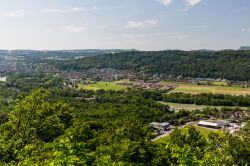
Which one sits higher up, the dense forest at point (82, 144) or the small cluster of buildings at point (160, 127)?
the dense forest at point (82, 144)

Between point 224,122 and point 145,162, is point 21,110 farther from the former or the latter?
point 224,122

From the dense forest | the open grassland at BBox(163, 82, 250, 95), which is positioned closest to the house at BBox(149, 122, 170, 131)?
the dense forest

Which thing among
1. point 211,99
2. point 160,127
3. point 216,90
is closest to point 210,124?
point 160,127

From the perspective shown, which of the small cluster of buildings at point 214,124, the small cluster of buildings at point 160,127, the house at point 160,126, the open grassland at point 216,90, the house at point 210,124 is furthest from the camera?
the open grassland at point 216,90

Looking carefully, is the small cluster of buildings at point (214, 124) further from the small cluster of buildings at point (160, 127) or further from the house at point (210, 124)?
the small cluster of buildings at point (160, 127)

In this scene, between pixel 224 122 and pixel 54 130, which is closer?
pixel 54 130

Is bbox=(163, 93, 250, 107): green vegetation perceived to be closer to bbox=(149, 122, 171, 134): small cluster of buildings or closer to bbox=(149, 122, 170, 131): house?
bbox=(149, 122, 171, 134): small cluster of buildings

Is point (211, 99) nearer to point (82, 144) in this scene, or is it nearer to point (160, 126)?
point (160, 126)

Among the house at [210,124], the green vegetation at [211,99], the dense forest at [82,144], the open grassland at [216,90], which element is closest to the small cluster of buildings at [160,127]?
the house at [210,124]

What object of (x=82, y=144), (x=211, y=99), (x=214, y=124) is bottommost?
(x=214, y=124)

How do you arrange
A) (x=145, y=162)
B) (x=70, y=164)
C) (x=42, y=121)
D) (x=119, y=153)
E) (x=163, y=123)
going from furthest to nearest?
(x=163, y=123), (x=42, y=121), (x=145, y=162), (x=119, y=153), (x=70, y=164)

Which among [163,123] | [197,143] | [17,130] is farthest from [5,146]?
[163,123]
